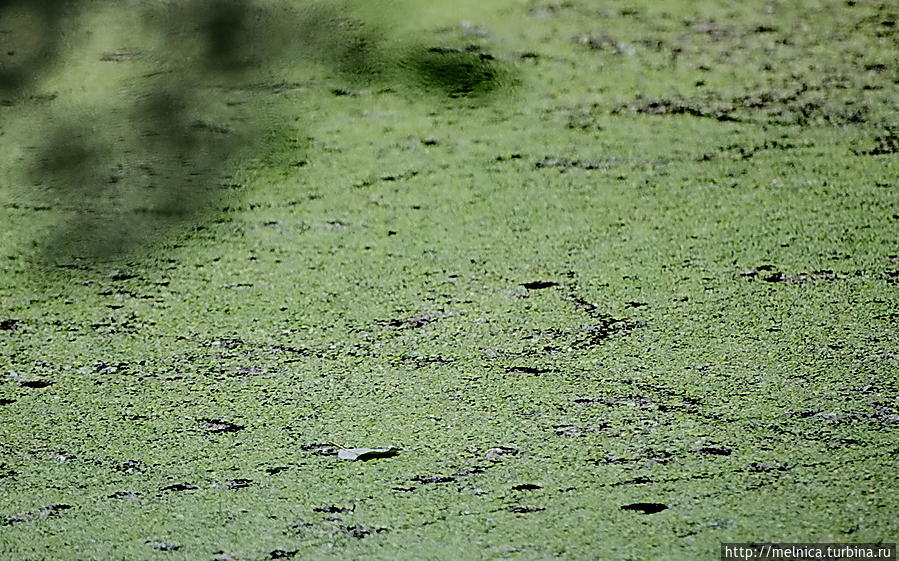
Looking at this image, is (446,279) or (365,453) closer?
(365,453)

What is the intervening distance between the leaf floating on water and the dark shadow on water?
2.19 feet

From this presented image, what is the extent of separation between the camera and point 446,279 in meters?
1.51

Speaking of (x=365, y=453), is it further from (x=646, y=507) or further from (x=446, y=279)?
(x=446, y=279)

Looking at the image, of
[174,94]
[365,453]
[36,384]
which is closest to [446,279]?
[365,453]

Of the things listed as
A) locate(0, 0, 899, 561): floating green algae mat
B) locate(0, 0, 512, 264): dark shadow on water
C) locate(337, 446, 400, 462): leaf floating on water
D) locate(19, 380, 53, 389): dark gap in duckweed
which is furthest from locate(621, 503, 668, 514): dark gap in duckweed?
locate(0, 0, 512, 264): dark shadow on water

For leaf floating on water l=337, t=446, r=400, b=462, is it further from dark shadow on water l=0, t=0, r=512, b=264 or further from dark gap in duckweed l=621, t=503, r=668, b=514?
dark shadow on water l=0, t=0, r=512, b=264

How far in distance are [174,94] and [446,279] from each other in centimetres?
83

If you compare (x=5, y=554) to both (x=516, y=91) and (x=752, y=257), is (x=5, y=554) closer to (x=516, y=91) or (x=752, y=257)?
(x=752, y=257)

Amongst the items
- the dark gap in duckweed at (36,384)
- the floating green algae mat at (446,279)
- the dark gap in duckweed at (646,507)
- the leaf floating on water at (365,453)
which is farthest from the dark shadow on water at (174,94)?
the dark gap in duckweed at (646,507)

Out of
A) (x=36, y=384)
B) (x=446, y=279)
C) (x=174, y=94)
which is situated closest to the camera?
(x=36, y=384)

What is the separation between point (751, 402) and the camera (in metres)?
1.18

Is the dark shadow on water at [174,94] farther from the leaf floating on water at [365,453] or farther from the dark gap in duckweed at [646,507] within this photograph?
the dark gap in duckweed at [646,507]

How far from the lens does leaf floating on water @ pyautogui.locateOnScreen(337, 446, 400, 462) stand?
1.11 m

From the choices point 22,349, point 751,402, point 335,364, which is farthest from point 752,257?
point 22,349
